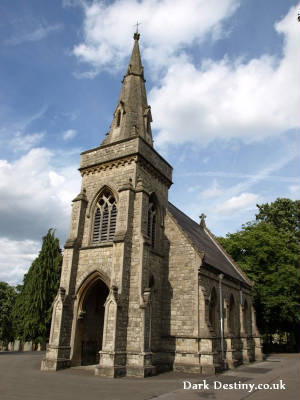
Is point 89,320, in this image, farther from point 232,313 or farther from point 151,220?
point 232,313

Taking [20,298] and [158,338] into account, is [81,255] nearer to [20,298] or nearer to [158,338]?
[158,338]

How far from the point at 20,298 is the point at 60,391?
2541 centimetres

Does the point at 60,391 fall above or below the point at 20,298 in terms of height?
below

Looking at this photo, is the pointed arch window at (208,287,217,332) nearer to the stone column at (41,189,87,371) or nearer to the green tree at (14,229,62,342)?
the stone column at (41,189,87,371)

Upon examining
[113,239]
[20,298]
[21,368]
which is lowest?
[21,368]

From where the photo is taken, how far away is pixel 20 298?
3353 cm

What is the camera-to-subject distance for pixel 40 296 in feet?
101

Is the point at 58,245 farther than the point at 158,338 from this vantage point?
Yes

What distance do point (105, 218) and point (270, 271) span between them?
21.4 meters

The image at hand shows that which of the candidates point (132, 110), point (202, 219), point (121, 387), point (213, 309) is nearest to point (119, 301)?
point (121, 387)

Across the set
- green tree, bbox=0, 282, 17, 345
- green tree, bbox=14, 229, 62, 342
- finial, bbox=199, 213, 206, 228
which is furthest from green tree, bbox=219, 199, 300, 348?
green tree, bbox=0, 282, 17, 345

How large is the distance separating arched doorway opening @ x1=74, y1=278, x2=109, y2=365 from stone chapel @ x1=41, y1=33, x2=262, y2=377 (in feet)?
0.19

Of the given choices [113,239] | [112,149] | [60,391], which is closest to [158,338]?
[113,239]

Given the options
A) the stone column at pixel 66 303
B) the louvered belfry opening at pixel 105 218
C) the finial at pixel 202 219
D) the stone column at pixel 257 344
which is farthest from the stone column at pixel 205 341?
the finial at pixel 202 219
